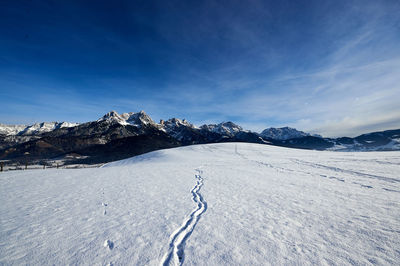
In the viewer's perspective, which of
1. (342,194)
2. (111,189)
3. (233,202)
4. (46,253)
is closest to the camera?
(46,253)

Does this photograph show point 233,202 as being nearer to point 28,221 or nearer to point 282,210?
point 282,210

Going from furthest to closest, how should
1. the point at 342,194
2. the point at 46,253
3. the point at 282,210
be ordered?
the point at 342,194
the point at 282,210
the point at 46,253

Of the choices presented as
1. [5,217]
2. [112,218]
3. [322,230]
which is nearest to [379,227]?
[322,230]

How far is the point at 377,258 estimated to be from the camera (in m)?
3.49

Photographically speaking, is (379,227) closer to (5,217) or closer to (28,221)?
(28,221)

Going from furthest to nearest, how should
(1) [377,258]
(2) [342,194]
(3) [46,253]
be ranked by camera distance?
(2) [342,194] → (3) [46,253] → (1) [377,258]

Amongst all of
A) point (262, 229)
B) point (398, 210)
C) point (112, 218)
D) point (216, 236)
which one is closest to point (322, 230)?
point (262, 229)

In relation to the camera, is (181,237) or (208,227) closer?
(181,237)

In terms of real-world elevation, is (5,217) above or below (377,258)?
below

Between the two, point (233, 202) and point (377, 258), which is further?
point (233, 202)

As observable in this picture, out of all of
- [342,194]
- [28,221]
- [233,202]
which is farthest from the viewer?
[342,194]

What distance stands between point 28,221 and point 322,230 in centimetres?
1008

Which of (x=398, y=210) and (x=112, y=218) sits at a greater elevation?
(x=398, y=210)

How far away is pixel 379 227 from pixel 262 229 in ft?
11.5
